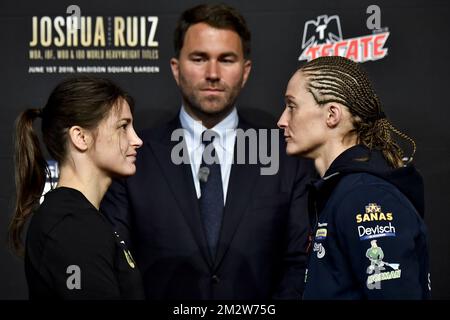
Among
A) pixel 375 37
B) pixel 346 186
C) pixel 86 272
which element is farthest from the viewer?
pixel 375 37

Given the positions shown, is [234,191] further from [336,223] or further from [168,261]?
[336,223]

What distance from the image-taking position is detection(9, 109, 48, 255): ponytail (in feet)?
6.80

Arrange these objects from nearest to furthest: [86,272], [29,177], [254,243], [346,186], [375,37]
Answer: [86,272]
[346,186]
[29,177]
[254,243]
[375,37]

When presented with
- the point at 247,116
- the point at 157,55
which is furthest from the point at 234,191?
the point at 157,55

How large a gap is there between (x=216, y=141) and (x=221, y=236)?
417 mm

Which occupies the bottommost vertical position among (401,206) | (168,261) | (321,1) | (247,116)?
(168,261)

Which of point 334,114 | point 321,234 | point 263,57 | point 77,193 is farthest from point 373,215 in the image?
point 263,57

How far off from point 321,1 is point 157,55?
80cm

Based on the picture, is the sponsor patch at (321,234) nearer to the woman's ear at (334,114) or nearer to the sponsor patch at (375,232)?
the sponsor patch at (375,232)

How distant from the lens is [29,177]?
209 centimetres

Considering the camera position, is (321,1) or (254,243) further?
(321,1)

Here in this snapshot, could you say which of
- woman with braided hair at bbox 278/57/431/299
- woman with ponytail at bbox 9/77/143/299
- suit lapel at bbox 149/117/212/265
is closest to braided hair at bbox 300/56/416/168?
woman with braided hair at bbox 278/57/431/299
